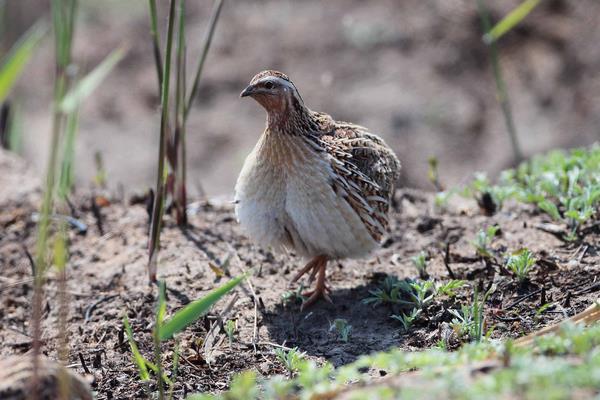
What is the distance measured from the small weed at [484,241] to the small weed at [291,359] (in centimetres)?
141

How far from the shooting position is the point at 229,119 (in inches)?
389

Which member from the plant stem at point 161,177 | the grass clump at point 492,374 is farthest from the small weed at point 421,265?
the grass clump at point 492,374

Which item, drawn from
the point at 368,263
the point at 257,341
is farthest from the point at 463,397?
the point at 368,263

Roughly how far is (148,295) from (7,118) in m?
3.66

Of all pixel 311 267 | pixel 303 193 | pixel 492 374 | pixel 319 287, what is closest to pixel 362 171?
pixel 303 193

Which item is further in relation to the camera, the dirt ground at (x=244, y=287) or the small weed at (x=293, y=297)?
the small weed at (x=293, y=297)

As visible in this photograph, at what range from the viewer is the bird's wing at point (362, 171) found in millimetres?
5152

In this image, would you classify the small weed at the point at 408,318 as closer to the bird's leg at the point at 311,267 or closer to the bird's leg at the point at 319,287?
the bird's leg at the point at 319,287

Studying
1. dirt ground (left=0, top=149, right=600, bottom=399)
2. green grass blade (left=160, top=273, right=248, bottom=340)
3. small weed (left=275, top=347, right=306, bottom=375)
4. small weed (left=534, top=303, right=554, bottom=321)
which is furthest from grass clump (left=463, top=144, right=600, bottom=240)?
green grass blade (left=160, top=273, right=248, bottom=340)

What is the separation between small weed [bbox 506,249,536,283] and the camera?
189 inches

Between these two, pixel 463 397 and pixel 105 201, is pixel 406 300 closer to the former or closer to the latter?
pixel 463 397

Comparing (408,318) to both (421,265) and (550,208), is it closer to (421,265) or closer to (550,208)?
(421,265)

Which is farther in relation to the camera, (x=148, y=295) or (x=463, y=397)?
(x=148, y=295)

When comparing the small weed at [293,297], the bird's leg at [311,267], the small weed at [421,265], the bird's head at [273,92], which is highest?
the bird's head at [273,92]
